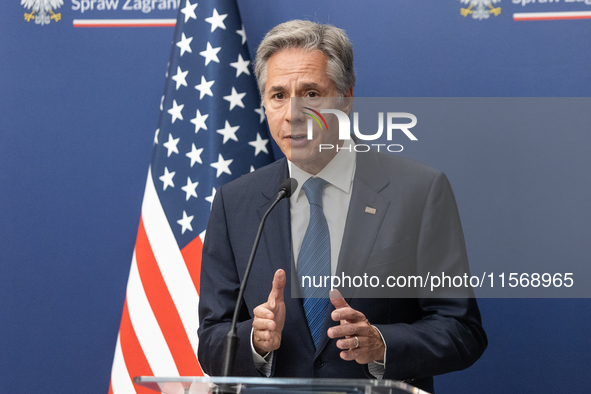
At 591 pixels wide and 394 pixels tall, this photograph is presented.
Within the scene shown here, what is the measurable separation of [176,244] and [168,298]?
21cm

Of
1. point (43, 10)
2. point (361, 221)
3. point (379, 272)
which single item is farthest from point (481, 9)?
point (43, 10)

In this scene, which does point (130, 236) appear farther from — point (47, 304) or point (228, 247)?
point (228, 247)

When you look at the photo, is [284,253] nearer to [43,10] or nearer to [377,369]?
[377,369]

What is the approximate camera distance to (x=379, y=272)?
4.95 feet

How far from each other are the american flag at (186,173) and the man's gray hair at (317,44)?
504mm

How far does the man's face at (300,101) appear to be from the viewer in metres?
1.66

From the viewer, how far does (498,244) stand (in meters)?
1.92

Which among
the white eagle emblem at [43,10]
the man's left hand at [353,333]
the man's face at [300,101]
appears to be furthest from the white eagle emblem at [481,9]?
the white eagle emblem at [43,10]

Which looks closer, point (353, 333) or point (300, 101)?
point (353, 333)

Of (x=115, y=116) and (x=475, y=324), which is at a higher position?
(x=115, y=116)

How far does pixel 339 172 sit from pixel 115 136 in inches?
50.7

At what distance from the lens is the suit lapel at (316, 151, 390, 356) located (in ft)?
4.92

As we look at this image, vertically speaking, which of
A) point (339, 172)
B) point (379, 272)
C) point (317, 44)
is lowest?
point (379, 272)

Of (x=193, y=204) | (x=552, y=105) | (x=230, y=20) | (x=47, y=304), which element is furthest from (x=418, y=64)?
(x=47, y=304)
